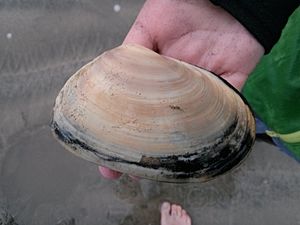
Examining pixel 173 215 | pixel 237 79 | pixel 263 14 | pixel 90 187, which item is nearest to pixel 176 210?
pixel 173 215

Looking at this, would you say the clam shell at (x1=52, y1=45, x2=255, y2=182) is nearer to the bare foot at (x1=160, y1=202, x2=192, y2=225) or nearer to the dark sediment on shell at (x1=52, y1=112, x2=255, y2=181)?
the dark sediment on shell at (x1=52, y1=112, x2=255, y2=181)

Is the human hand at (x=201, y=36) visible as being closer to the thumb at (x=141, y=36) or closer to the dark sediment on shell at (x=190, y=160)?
the thumb at (x=141, y=36)

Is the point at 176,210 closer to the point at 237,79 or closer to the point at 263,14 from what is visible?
Result: the point at 237,79

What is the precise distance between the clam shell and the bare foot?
98 cm

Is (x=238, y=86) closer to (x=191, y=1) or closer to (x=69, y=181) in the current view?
(x=191, y=1)

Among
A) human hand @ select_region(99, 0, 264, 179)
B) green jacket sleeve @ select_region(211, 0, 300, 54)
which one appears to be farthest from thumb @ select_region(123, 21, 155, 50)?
green jacket sleeve @ select_region(211, 0, 300, 54)

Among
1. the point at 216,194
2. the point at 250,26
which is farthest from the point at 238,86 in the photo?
the point at 216,194

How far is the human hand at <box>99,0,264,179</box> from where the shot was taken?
163 cm

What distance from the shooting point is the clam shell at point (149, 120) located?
1198mm

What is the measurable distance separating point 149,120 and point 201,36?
57 centimetres

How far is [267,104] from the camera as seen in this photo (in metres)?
1.31

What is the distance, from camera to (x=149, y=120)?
47.4 inches

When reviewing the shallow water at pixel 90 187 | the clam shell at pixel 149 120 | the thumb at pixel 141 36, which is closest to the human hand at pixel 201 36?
the thumb at pixel 141 36

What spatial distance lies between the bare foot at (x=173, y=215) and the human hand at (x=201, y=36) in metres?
0.68
